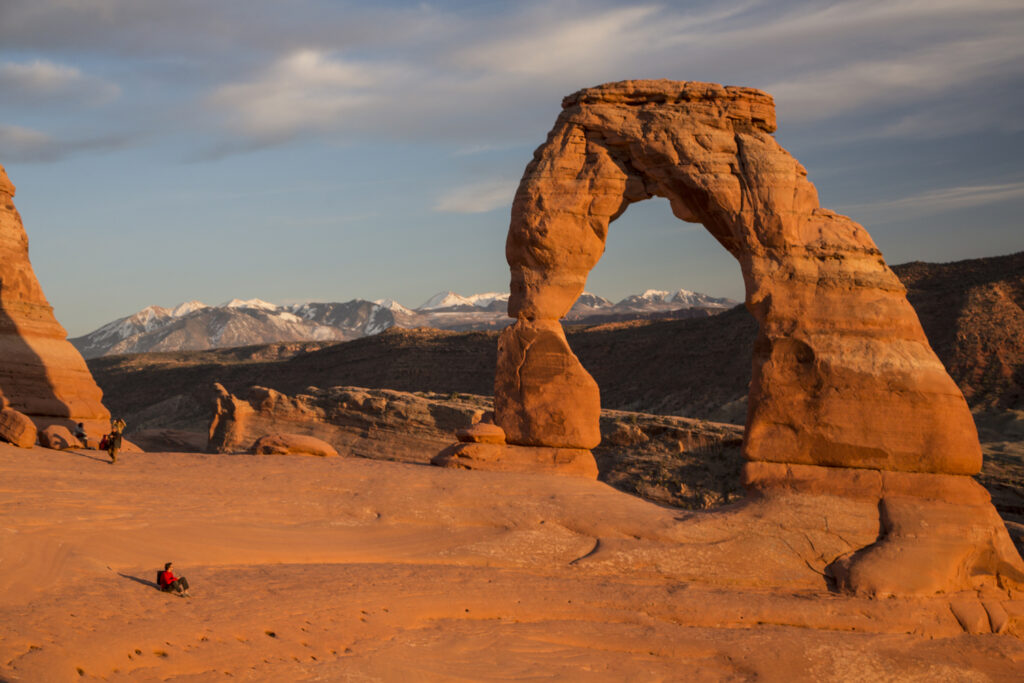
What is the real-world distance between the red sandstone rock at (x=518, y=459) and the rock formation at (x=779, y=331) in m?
0.14

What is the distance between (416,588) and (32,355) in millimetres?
14699

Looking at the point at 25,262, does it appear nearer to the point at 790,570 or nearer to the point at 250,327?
the point at 790,570

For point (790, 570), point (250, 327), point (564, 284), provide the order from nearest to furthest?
point (790, 570), point (564, 284), point (250, 327)

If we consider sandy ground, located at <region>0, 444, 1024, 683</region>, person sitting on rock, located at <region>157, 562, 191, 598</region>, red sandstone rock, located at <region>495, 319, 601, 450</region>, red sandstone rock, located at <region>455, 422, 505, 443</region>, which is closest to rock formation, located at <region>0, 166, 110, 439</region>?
sandy ground, located at <region>0, 444, 1024, 683</region>

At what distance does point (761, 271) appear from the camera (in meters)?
15.1

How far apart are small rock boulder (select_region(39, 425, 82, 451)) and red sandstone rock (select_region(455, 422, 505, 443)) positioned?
7661 millimetres

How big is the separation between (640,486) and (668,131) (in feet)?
42.8

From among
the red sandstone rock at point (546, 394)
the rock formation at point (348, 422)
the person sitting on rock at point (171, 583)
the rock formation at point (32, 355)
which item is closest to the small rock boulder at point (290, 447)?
the red sandstone rock at point (546, 394)

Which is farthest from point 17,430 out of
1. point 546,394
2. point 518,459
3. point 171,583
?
point 546,394

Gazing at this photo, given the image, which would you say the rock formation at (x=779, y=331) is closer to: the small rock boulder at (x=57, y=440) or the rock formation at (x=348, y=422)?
the small rock boulder at (x=57, y=440)

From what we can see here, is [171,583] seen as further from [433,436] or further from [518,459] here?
[433,436]

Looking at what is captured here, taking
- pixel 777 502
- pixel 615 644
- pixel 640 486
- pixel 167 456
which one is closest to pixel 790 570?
pixel 777 502

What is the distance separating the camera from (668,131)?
16031mm

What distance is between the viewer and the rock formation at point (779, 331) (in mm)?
13438
